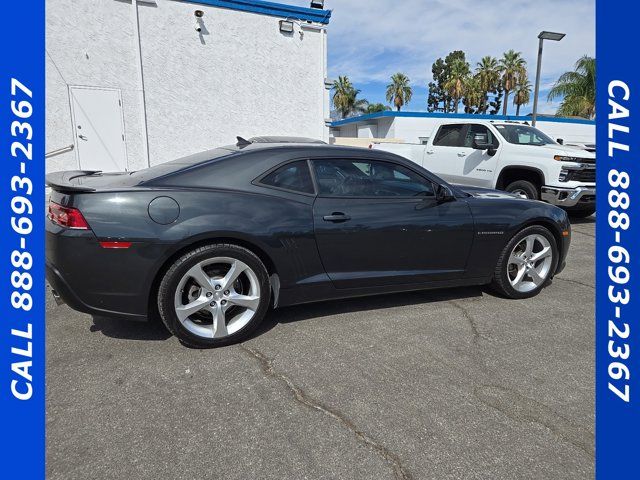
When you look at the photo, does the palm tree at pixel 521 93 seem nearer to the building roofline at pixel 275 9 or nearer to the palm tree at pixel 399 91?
the palm tree at pixel 399 91

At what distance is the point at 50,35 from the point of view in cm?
852

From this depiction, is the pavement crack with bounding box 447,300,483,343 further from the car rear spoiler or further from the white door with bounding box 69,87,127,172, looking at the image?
the white door with bounding box 69,87,127,172

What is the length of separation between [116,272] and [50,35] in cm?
827

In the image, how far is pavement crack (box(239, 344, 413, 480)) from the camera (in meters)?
1.97

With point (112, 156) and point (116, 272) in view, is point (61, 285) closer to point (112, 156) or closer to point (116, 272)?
point (116, 272)

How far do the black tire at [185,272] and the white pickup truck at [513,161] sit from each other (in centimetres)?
633

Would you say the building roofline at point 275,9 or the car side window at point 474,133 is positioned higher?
the building roofline at point 275,9

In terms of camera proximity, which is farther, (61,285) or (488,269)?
(488,269)

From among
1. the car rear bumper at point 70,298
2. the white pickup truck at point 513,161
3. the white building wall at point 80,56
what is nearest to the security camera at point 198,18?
the white building wall at point 80,56

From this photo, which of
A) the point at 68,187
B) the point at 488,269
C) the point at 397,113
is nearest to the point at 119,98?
the point at 68,187

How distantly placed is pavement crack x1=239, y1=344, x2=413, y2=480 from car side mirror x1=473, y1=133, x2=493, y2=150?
671 cm

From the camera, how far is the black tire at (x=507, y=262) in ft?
12.9

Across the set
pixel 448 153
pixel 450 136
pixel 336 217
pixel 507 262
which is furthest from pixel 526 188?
pixel 336 217

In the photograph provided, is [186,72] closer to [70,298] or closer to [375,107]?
[70,298]
